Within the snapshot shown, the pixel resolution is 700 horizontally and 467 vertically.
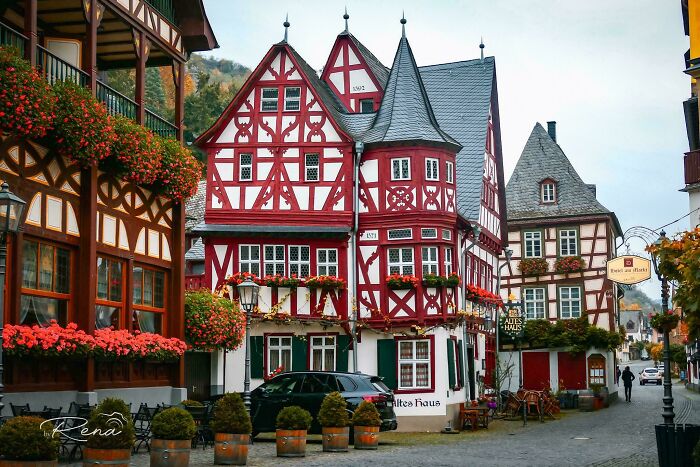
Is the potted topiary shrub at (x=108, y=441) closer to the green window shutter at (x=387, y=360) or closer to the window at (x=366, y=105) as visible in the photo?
the green window shutter at (x=387, y=360)

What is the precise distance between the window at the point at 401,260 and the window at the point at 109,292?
15.1m

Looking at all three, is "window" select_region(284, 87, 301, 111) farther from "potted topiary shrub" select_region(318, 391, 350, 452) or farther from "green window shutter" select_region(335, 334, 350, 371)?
"potted topiary shrub" select_region(318, 391, 350, 452)

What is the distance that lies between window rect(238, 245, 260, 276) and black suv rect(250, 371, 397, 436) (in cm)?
1014

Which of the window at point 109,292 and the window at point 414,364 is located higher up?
the window at point 109,292

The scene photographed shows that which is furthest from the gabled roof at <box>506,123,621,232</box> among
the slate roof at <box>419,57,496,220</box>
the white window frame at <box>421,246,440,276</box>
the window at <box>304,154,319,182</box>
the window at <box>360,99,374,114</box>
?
the window at <box>304,154,319,182</box>

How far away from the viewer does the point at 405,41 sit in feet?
130

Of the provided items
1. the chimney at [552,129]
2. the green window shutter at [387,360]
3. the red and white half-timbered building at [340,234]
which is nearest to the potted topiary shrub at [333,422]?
the red and white half-timbered building at [340,234]

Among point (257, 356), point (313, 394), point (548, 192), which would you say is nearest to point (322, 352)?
point (257, 356)

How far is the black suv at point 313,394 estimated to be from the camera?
84.7 feet

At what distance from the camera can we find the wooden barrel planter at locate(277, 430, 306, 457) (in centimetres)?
2077

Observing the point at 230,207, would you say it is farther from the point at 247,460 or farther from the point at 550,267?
the point at 550,267

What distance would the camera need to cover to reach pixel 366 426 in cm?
2361

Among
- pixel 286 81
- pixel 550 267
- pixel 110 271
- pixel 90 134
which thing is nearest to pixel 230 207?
pixel 286 81

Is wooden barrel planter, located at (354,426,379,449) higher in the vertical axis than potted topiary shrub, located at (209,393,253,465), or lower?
lower
